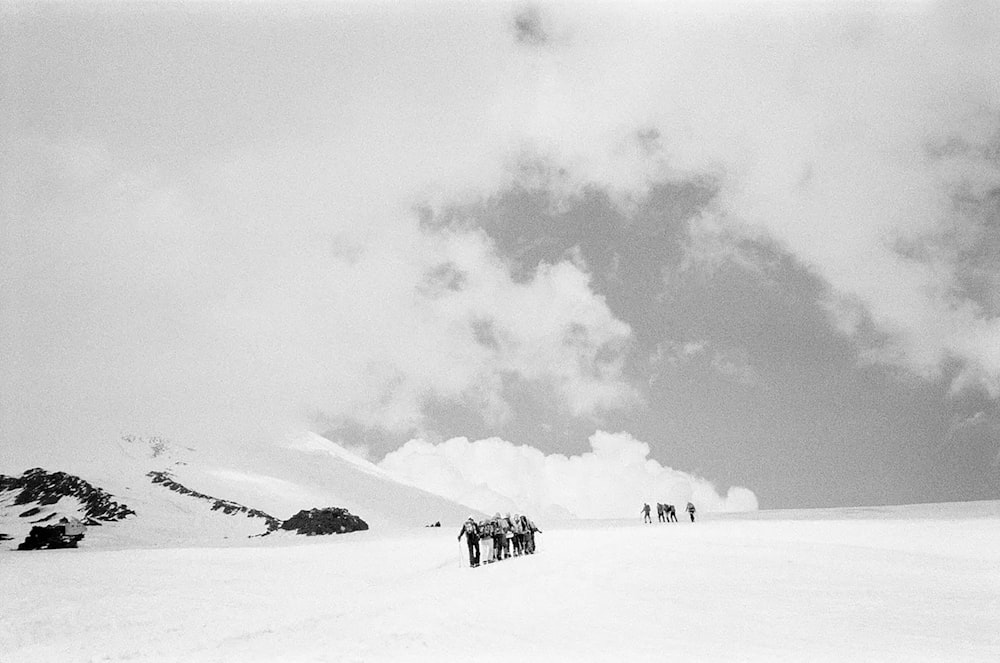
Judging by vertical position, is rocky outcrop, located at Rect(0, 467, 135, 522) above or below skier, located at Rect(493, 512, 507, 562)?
above

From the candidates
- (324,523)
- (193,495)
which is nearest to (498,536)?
(324,523)

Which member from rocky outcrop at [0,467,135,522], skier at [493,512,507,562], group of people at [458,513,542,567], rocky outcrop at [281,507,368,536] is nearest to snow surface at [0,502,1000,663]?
group of people at [458,513,542,567]


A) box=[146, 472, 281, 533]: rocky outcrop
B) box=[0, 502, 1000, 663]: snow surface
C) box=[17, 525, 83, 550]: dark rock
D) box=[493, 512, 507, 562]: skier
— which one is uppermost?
box=[146, 472, 281, 533]: rocky outcrop

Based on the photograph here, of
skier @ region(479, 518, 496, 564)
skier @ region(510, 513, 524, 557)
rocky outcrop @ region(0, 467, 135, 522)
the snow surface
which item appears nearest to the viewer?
the snow surface

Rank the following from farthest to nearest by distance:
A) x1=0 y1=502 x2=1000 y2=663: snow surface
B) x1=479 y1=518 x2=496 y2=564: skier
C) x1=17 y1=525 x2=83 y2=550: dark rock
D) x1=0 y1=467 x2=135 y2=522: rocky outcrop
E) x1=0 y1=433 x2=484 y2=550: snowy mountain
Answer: x1=0 y1=467 x2=135 y2=522: rocky outcrop, x1=0 y1=433 x2=484 y2=550: snowy mountain, x1=17 y1=525 x2=83 y2=550: dark rock, x1=479 y1=518 x2=496 y2=564: skier, x1=0 y1=502 x2=1000 y2=663: snow surface

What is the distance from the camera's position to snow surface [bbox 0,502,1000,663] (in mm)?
10148

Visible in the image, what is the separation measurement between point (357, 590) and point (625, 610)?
1125 centimetres

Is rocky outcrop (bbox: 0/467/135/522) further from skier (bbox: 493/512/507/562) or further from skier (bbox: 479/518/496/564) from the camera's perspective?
skier (bbox: 479/518/496/564)

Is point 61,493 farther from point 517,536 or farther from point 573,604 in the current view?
point 573,604

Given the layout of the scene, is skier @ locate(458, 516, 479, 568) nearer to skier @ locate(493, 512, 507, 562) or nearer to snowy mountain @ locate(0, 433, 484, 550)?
skier @ locate(493, 512, 507, 562)

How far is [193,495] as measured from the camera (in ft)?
300

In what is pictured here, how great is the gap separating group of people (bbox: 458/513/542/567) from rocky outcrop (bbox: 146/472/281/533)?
5285 cm

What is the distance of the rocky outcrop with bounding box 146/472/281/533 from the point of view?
262ft

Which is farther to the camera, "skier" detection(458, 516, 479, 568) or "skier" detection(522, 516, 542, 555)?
"skier" detection(522, 516, 542, 555)
